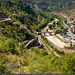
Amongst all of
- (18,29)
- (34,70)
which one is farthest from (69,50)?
(34,70)

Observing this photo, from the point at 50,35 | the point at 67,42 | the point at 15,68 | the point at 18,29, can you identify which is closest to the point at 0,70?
the point at 15,68

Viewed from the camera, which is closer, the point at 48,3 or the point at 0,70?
the point at 0,70

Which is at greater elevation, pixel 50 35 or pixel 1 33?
pixel 1 33

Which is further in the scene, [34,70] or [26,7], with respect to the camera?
[26,7]

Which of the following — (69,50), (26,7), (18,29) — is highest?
(26,7)

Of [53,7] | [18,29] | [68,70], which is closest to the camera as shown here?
[68,70]

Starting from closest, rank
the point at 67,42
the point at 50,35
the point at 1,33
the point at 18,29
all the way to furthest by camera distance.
Result: the point at 1,33 < the point at 18,29 < the point at 67,42 < the point at 50,35

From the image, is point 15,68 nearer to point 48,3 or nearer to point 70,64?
point 70,64

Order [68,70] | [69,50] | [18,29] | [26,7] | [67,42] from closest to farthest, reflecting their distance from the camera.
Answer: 1. [68,70]
2. [18,29]
3. [69,50]
4. [67,42]
5. [26,7]

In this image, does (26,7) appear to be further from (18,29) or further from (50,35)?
(18,29)
